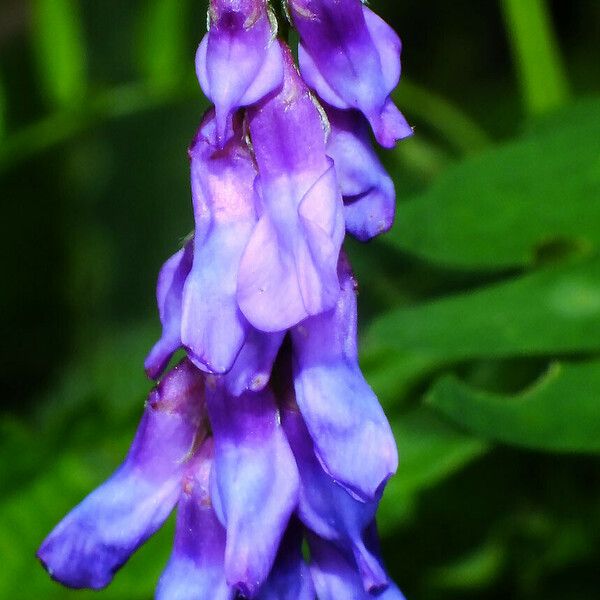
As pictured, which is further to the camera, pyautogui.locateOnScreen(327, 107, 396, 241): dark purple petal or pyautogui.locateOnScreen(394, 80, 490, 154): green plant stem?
pyautogui.locateOnScreen(394, 80, 490, 154): green plant stem

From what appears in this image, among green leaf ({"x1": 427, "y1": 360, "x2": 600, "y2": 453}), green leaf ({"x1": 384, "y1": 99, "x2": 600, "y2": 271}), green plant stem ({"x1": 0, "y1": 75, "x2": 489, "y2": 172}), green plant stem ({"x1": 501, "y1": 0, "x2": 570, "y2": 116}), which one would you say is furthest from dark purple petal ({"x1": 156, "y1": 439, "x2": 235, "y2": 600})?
green plant stem ({"x1": 501, "y1": 0, "x2": 570, "y2": 116})

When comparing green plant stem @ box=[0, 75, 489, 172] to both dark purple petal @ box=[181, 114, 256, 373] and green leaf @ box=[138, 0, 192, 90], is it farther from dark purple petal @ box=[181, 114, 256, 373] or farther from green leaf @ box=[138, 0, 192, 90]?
dark purple petal @ box=[181, 114, 256, 373]

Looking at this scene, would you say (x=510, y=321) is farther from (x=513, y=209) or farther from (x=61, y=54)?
(x=61, y=54)

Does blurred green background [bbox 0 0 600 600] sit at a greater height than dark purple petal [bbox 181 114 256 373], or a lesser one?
lesser

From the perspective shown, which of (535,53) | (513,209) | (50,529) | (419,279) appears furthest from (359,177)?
(419,279)

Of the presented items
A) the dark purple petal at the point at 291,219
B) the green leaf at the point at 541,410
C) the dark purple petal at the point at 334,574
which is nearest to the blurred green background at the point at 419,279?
the green leaf at the point at 541,410

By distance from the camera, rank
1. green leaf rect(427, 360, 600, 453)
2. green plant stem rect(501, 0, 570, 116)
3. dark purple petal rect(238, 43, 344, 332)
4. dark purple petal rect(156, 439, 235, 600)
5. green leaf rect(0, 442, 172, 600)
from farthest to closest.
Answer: green plant stem rect(501, 0, 570, 116), green leaf rect(0, 442, 172, 600), green leaf rect(427, 360, 600, 453), dark purple petal rect(156, 439, 235, 600), dark purple petal rect(238, 43, 344, 332)

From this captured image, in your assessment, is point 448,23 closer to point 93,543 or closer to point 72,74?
point 72,74

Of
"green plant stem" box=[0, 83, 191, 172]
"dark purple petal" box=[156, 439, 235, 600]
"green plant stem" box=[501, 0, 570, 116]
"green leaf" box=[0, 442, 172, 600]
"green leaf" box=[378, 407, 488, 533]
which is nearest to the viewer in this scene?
"dark purple petal" box=[156, 439, 235, 600]
